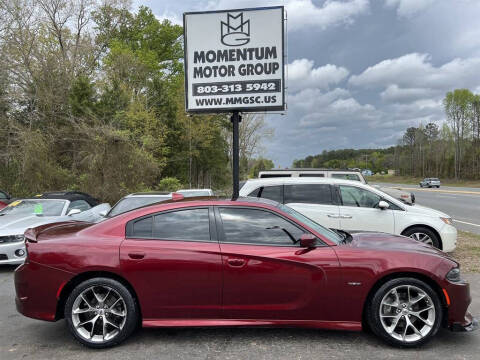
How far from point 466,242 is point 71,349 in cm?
883

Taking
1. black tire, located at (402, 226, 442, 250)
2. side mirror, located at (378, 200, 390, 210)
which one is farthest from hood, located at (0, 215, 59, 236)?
black tire, located at (402, 226, 442, 250)

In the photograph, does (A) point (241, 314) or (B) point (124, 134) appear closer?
(A) point (241, 314)

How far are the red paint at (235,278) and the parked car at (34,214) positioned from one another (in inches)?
141

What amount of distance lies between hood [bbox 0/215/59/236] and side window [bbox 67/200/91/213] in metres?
0.89

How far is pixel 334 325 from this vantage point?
3.67 meters

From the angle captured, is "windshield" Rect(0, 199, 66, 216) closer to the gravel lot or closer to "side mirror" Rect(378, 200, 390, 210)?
the gravel lot

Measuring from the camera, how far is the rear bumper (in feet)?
12.1

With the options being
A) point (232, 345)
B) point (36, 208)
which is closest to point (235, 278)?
point (232, 345)

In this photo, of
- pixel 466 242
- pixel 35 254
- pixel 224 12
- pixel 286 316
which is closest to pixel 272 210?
pixel 286 316

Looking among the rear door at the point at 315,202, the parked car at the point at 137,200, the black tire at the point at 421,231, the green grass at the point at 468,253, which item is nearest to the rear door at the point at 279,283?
the rear door at the point at 315,202

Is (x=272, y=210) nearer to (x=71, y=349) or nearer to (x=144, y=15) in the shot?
(x=71, y=349)

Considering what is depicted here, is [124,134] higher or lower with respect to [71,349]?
higher

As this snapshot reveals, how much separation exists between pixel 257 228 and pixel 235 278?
0.57 meters

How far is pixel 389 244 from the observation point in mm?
3967
